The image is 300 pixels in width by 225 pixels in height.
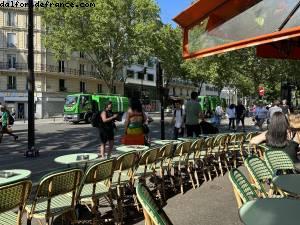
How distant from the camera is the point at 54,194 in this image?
15.1 feet

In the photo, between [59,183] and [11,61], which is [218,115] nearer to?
[59,183]

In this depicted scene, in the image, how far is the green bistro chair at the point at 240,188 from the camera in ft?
12.7

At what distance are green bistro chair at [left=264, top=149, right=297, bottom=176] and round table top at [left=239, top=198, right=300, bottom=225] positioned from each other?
253 cm

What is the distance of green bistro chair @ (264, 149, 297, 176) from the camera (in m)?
6.16

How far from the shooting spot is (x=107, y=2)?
42.1 meters

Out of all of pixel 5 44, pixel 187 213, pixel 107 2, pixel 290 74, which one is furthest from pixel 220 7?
pixel 5 44

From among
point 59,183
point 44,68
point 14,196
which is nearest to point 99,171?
point 59,183

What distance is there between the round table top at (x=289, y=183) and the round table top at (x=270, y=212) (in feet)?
1.90

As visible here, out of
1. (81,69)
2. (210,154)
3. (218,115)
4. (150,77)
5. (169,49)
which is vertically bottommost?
(210,154)

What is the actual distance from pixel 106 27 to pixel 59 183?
39.2 meters

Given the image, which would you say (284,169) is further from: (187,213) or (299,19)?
(299,19)

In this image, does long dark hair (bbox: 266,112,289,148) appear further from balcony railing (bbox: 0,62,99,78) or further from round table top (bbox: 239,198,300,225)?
balcony railing (bbox: 0,62,99,78)

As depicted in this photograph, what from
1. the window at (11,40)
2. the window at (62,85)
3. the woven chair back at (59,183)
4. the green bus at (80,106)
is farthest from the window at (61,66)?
the woven chair back at (59,183)

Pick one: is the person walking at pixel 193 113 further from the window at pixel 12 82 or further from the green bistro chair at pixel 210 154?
the window at pixel 12 82
